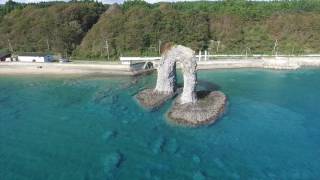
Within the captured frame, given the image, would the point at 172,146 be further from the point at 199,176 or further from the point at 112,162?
the point at 112,162

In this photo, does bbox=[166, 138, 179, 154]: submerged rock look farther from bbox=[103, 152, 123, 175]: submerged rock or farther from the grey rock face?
the grey rock face

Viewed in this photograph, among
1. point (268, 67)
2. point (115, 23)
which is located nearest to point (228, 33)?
point (268, 67)

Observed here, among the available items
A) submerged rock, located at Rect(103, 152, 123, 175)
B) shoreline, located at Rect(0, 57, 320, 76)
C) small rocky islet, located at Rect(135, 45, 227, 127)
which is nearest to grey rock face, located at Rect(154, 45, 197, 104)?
small rocky islet, located at Rect(135, 45, 227, 127)

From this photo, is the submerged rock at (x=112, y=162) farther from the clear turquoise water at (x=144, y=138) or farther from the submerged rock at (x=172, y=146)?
the submerged rock at (x=172, y=146)

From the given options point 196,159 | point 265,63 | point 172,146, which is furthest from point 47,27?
point 196,159

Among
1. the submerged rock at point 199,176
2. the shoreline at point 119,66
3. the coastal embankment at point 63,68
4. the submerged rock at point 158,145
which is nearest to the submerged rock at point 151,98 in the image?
the submerged rock at point 158,145

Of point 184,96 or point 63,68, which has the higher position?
point 63,68
